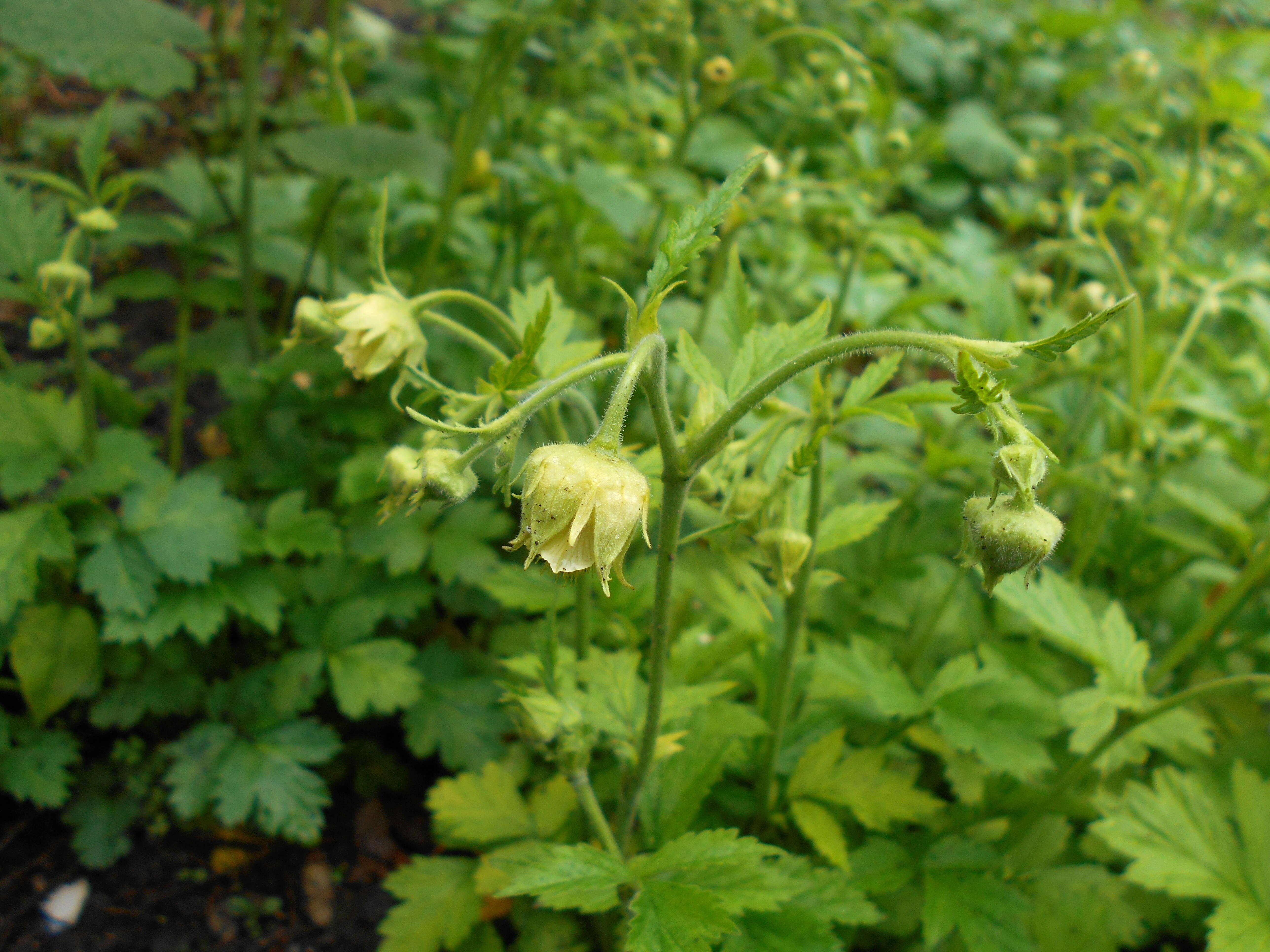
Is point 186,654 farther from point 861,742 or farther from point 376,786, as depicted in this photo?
point 861,742

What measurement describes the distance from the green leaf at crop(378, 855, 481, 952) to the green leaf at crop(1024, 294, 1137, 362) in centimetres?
152

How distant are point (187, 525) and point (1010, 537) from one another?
171 cm

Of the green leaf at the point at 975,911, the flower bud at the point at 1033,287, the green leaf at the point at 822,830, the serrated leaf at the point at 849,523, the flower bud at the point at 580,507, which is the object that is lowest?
the green leaf at the point at 975,911

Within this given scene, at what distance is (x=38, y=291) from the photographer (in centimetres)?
177

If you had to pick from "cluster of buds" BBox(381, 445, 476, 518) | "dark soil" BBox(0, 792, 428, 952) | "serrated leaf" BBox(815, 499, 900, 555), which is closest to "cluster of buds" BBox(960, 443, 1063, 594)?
"serrated leaf" BBox(815, 499, 900, 555)

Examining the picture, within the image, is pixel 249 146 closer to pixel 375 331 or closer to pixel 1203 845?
pixel 375 331

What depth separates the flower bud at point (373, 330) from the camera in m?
1.29

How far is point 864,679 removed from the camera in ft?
5.77

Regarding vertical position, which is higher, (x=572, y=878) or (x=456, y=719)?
(x=572, y=878)

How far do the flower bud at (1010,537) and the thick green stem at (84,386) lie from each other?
190cm

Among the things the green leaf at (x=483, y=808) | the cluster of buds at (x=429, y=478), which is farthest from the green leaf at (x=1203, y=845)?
the cluster of buds at (x=429, y=478)

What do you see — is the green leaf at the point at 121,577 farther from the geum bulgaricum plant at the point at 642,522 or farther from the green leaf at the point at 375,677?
the geum bulgaricum plant at the point at 642,522

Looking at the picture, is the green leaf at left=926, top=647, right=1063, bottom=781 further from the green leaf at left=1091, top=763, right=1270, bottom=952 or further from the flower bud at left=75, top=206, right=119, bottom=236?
the flower bud at left=75, top=206, right=119, bottom=236

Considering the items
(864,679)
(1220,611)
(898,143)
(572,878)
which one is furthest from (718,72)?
(572,878)
